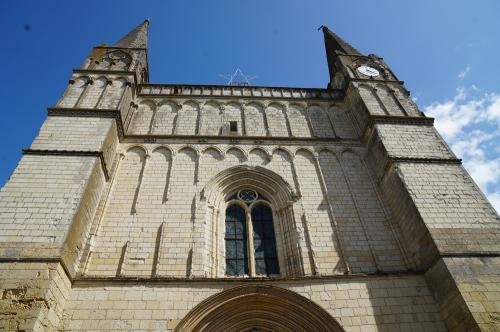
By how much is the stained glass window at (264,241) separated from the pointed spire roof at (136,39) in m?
9.53

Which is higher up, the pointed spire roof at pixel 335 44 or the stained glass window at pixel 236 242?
the pointed spire roof at pixel 335 44

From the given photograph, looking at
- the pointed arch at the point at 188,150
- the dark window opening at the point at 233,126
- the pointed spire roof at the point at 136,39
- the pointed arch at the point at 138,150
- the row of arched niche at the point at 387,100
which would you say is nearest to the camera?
the pointed arch at the point at 138,150

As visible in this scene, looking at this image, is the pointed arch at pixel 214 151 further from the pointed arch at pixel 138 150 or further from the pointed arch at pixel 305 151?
the pointed arch at pixel 305 151

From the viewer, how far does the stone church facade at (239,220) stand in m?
6.48

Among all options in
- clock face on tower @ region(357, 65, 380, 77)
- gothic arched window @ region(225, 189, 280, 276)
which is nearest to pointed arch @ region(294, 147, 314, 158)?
Answer: gothic arched window @ region(225, 189, 280, 276)

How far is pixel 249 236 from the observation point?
27.6 ft

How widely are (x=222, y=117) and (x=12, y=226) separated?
7047 millimetres

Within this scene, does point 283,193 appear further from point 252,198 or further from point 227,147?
point 227,147

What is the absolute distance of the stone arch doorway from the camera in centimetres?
655

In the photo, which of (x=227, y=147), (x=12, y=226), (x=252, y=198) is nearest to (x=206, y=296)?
(x=252, y=198)

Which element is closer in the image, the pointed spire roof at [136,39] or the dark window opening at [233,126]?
the dark window opening at [233,126]

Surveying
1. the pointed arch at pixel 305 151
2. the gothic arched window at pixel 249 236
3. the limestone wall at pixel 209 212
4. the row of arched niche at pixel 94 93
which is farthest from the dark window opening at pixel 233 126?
the row of arched niche at pixel 94 93

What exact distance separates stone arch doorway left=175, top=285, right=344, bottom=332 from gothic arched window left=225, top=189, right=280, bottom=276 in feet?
2.99

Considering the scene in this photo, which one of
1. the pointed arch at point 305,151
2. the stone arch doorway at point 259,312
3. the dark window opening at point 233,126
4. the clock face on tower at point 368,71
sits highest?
the clock face on tower at point 368,71
